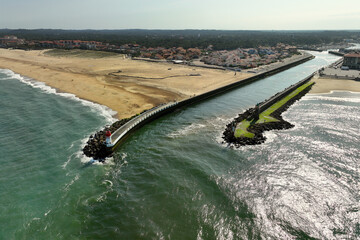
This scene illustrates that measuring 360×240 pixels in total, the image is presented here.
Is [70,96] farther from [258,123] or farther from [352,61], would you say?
[352,61]

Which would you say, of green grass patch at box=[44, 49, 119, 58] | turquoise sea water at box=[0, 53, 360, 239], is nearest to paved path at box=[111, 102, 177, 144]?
turquoise sea water at box=[0, 53, 360, 239]

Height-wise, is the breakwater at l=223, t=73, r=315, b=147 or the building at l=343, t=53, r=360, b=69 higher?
the building at l=343, t=53, r=360, b=69

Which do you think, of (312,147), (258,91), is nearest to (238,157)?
(312,147)

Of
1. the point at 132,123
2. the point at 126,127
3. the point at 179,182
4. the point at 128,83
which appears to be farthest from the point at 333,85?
the point at 179,182

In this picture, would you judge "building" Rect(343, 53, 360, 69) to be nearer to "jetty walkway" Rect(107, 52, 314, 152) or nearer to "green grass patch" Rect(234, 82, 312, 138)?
"jetty walkway" Rect(107, 52, 314, 152)

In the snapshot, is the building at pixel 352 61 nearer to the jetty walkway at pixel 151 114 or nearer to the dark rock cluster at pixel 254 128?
the jetty walkway at pixel 151 114

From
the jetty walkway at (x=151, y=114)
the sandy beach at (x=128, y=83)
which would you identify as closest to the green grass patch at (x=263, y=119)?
the jetty walkway at (x=151, y=114)

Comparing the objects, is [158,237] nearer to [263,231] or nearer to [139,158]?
[263,231]
